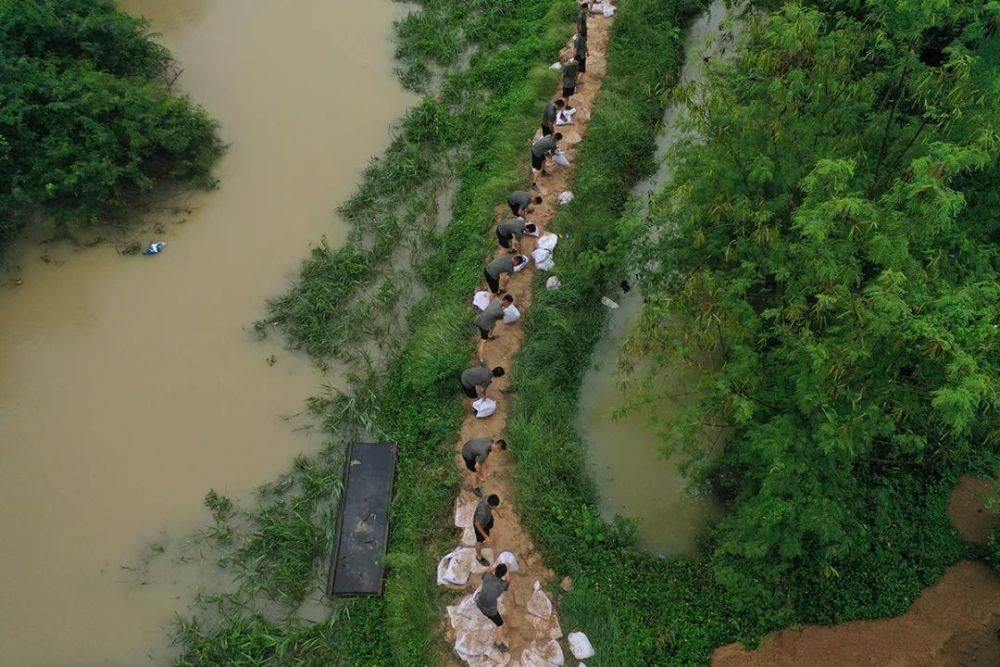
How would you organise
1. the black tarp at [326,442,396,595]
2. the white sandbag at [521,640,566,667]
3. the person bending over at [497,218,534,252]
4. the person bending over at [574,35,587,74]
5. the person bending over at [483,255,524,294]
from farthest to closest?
1. the person bending over at [574,35,587,74]
2. the person bending over at [497,218,534,252]
3. the person bending over at [483,255,524,294]
4. the black tarp at [326,442,396,595]
5. the white sandbag at [521,640,566,667]

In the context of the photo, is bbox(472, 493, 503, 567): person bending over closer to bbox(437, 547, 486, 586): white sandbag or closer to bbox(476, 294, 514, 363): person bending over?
bbox(437, 547, 486, 586): white sandbag

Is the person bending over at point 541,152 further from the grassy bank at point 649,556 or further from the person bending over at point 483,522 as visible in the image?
the person bending over at point 483,522

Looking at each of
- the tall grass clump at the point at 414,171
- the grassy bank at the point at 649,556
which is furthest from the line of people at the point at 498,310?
the tall grass clump at the point at 414,171

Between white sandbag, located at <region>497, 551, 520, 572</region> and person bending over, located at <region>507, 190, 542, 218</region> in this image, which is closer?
white sandbag, located at <region>497, 551, 520, 572</region>

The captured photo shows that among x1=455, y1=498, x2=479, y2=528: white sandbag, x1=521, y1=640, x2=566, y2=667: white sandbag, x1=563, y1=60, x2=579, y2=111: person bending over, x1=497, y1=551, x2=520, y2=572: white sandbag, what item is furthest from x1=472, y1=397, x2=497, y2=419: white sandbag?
x1=563, y1=60, x2=579, y2=111: person bending over

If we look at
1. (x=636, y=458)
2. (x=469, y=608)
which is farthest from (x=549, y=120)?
(x=469, y=608)

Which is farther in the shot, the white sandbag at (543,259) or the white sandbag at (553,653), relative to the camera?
the white sandbag at (543,259)

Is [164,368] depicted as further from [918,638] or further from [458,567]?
[918,638]
